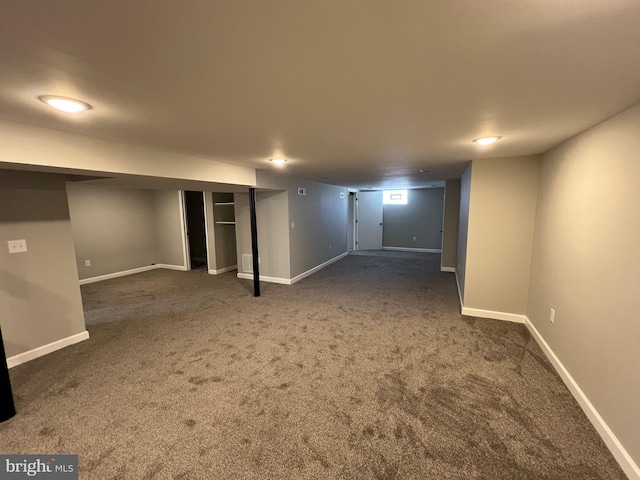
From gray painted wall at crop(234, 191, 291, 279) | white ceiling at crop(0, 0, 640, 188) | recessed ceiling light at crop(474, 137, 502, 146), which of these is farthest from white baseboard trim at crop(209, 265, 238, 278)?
recessed ceiling light at crop(474, 137, 502, 146)

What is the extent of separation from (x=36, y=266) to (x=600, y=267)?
16.7ft

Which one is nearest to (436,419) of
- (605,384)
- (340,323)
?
(605,384)

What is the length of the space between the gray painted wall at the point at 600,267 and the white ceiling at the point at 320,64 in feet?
1.01

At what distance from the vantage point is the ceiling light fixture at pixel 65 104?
151cm

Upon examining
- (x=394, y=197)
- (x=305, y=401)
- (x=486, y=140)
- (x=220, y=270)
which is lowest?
(x=305, y=401)

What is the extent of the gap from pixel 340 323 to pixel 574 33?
3.33 metres

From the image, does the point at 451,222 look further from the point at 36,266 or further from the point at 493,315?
the point at 36,266

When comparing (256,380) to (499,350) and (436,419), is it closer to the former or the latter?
(436,419)

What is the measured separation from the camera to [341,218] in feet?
26.5

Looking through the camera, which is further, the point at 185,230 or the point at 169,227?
the point at 169,227

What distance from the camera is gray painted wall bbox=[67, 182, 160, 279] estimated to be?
559 centimetres

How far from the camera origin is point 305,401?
7.25 ft

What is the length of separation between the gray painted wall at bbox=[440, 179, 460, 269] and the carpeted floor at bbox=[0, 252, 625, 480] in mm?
3017

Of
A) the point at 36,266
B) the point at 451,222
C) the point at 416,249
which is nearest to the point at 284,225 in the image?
the point at 36,266
